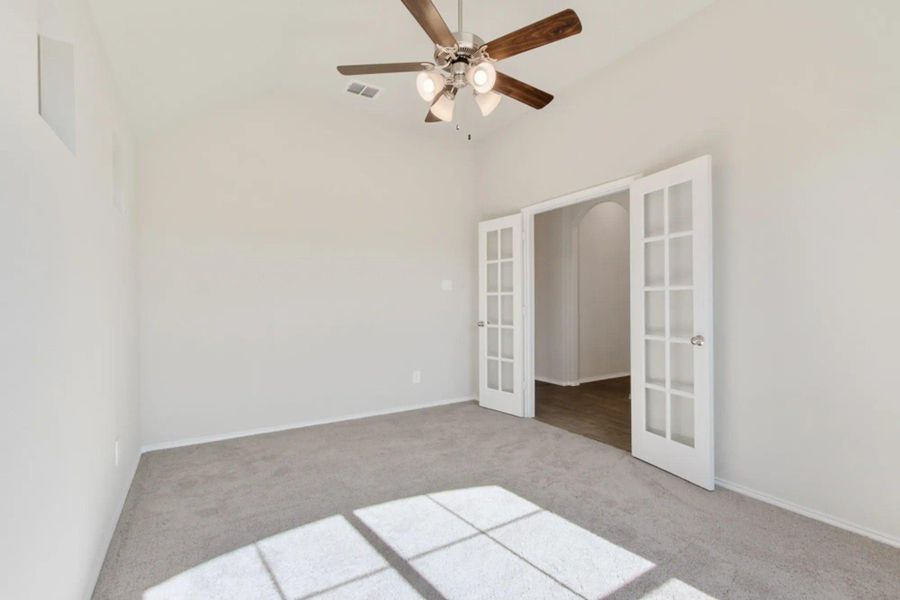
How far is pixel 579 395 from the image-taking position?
5.32 metres

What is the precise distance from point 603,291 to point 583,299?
1.46ft

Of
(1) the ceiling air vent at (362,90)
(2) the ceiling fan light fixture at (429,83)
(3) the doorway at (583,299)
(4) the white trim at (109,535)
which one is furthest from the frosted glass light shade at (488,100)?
(3) the doorway at (583,299)

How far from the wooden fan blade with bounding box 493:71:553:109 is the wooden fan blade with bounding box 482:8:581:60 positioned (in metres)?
0.18

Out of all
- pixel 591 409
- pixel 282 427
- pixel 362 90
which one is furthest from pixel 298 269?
pixel 591 409

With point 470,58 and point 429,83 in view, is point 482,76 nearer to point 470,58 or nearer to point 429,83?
point 470,58

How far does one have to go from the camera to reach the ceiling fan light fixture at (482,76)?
219cm

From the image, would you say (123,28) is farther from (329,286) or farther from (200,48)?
(329,286)

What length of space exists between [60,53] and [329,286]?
8.88 feet

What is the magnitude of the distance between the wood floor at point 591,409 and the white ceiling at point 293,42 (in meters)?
3.08

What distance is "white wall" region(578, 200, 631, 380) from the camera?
20.4 feet

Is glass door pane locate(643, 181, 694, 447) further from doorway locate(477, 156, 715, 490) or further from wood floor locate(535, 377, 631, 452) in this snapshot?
wood floor locate(535, 377, 631, 452)

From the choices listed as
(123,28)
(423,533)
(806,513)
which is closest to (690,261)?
(806,513)

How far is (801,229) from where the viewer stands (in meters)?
2.39

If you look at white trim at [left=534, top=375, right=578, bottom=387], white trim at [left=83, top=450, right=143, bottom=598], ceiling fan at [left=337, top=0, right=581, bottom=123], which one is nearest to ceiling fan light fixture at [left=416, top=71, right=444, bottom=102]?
ceiling fan at [left=337, top=0, right=581, bottom=123]
